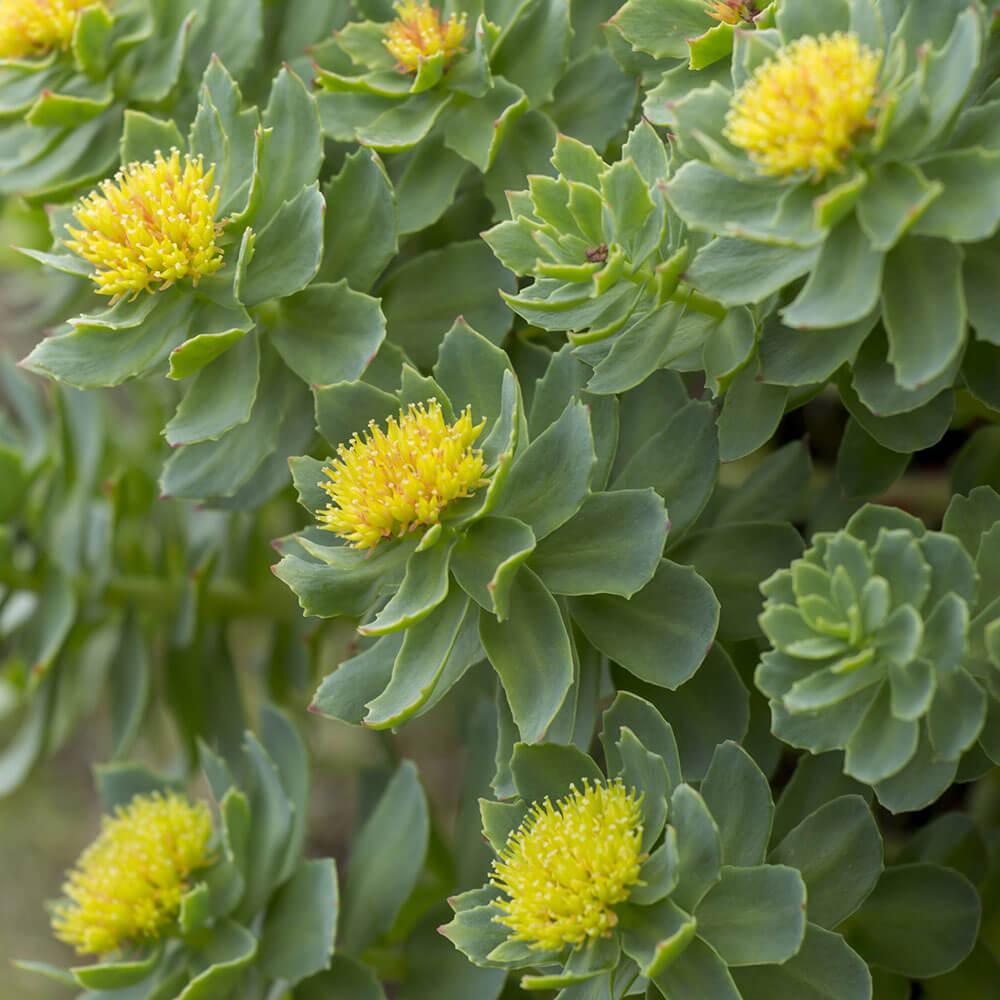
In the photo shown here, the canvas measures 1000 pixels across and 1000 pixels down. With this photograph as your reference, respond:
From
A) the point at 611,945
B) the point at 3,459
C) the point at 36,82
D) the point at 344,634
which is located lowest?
the point at 344,634

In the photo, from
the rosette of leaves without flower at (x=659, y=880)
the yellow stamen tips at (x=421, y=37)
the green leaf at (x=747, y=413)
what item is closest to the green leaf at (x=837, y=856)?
the rosette of leaves without flower at (x=659, y=880)

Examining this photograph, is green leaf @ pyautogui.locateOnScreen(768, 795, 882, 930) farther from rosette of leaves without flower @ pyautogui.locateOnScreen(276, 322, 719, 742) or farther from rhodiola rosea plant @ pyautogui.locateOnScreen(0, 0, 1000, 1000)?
rosette of leaves without flower @ pyautogui.locateOnScreen(276, 322, 719, 742)

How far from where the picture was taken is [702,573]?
841 millimetres

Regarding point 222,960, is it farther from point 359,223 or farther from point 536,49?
point 536,49

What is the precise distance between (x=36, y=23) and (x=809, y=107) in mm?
655

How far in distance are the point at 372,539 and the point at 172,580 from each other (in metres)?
0.53

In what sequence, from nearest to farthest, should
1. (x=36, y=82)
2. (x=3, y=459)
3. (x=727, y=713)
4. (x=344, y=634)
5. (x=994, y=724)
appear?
(x=994, y=724) < (x=727, y=713) < (x=36, y=82) < (x=3, y=459) < (x=344, y=634)

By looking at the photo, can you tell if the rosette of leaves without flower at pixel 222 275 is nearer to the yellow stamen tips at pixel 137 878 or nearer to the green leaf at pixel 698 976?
the yellow stamen tips at pixel 137 878

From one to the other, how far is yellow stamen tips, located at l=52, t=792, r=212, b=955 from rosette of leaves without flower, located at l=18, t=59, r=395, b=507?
275 millimetres

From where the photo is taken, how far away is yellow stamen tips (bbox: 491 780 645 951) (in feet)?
2.28

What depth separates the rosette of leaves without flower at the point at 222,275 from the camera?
81 centimetres

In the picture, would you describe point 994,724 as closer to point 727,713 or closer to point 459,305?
point 727,713

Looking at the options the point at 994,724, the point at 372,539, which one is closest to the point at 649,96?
the point at 372,539

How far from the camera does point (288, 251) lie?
827 mm
